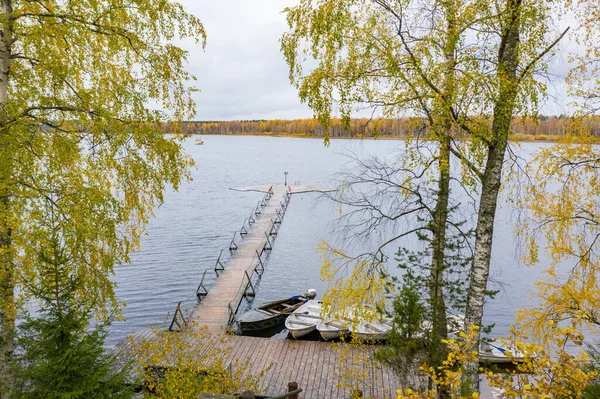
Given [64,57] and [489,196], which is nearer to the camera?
[489,196]

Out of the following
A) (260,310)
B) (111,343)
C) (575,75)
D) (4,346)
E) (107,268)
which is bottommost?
(111,343)

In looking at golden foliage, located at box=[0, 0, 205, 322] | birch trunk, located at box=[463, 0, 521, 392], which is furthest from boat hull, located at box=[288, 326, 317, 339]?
golden foliage, located at box=[0, 0, 205, 322]

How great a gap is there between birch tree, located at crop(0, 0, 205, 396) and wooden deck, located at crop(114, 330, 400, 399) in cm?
481

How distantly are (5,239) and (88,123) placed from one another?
2.70 metres

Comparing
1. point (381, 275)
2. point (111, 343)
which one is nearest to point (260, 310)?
point (111, 343)

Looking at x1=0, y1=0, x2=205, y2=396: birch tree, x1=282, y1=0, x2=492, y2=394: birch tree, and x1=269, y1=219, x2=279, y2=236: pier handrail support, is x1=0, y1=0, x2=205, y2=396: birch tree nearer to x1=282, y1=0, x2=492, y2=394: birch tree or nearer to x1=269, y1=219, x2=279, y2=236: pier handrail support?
x1=282, y1=0, x2=492, y2=394: birch tree

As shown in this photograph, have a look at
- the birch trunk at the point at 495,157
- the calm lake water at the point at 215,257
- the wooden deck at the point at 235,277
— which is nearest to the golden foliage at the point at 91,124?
the calm lake water at the point at 215,257

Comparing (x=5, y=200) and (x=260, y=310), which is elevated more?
(x=5, y=200)

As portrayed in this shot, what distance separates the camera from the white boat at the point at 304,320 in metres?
19.0

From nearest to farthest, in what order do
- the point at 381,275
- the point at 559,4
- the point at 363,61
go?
the point at 559,4
the point at 363,61
the point at 381,275

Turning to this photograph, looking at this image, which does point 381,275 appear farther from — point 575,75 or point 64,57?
point 64,57

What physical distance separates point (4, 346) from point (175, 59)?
7.06 m

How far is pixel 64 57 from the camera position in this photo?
9039 millimetres

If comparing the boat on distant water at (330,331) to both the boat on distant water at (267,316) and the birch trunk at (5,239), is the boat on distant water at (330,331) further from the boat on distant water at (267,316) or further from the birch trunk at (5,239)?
the birch trunk at (5,239)
